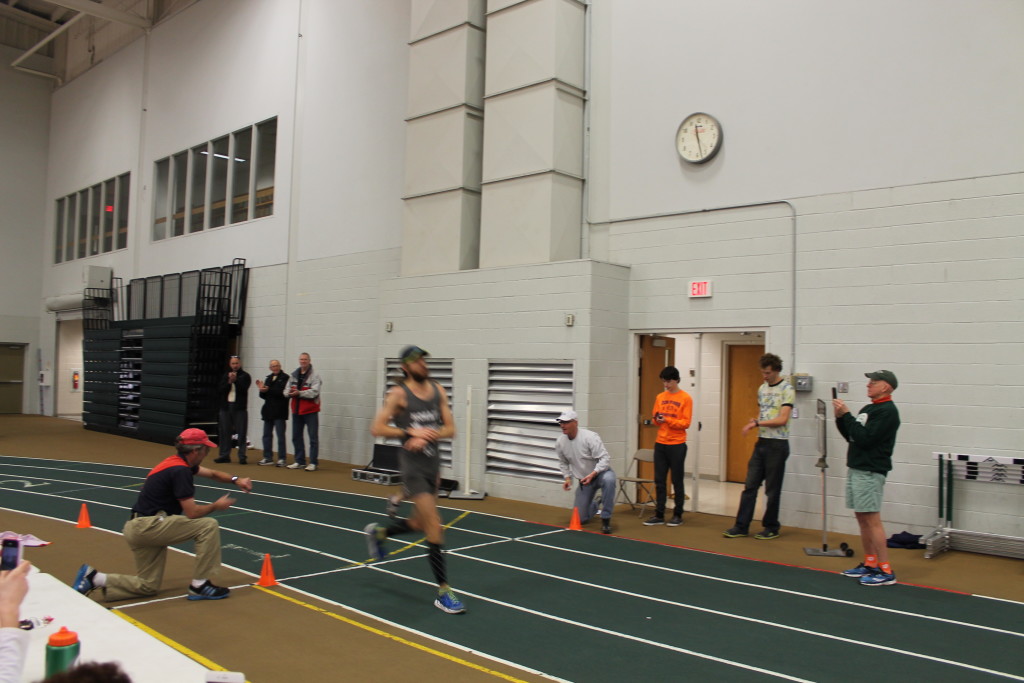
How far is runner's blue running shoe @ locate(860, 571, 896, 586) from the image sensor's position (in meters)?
6.42

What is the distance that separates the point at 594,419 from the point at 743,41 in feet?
16.4

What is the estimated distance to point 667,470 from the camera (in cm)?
900

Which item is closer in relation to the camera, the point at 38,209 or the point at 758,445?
the point at 758,445

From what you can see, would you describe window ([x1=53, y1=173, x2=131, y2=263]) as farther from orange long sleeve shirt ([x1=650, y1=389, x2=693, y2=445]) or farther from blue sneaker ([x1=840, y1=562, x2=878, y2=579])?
blue sneaker ([x1=840, y1=562, x2=878, y2=579])

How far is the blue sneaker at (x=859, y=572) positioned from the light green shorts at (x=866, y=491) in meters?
0.53

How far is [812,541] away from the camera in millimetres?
8070

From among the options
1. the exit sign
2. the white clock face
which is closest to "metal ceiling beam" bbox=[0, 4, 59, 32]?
the white clock face

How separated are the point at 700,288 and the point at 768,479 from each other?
2.55 meters

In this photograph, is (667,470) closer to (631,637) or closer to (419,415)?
(631,637)

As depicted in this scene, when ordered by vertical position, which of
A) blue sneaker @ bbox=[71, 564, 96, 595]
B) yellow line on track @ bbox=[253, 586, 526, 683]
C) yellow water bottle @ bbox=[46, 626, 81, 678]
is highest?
yellow water bottle @ bbox=[46, 626, 81, 678]

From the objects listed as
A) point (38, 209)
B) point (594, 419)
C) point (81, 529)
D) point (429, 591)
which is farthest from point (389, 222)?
point (38, 209)

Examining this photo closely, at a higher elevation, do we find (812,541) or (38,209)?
(38,209)

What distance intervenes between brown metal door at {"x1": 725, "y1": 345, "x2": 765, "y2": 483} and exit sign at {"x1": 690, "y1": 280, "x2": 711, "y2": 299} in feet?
9.26

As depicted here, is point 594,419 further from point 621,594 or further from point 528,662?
point 528,662
